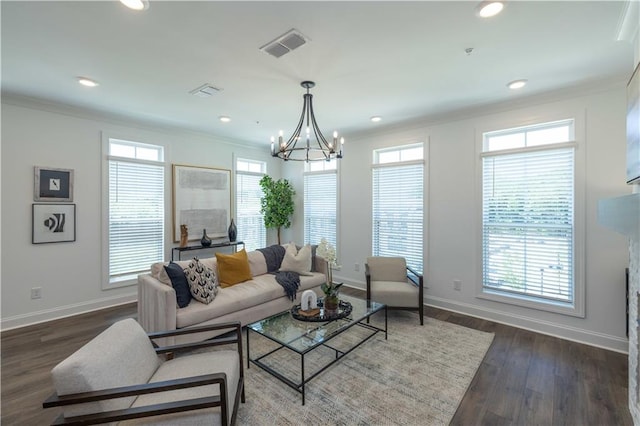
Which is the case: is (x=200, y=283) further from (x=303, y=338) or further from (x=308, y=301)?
(x=303, y=338)

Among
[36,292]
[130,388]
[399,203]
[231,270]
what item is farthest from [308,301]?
[36,292]

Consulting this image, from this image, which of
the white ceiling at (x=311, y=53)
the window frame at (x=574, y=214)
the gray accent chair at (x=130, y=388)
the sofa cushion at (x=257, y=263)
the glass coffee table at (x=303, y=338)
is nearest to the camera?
the gray accent chair at (x=130, y=388)

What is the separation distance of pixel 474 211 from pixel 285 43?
318 cm

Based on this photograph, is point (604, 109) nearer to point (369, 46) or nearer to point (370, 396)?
point (369, 46)

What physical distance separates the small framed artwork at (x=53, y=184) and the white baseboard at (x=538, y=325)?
5.32m

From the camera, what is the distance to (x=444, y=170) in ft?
13.4

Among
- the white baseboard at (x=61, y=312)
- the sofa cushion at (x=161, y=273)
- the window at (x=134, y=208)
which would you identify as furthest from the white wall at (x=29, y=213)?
the sofa cushion at (x=161, y=273)

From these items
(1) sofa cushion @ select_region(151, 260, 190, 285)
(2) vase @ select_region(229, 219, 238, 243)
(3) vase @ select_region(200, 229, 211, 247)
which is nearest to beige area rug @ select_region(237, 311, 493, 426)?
(1) sofa cushion @ select_region(151, 260, 190, 285)

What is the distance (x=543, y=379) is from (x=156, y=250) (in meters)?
5.21

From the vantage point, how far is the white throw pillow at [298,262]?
410 centimetres

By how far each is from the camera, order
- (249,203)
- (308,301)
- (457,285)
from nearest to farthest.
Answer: (308,301) < (457,285) < (249,203)

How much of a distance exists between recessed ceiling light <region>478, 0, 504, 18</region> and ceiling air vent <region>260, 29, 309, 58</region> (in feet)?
4.07

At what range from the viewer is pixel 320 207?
5.74 meters

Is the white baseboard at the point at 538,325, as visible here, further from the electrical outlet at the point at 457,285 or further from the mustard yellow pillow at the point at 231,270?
the mustard yellow pillow at the point at 231,270
